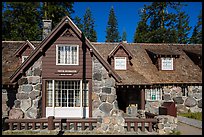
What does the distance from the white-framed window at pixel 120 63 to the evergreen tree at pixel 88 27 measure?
3634 cm

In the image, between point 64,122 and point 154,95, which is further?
point 154,95


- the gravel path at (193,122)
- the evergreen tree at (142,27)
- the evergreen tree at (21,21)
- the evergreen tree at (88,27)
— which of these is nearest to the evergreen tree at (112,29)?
the evergreen tree at (88,27)

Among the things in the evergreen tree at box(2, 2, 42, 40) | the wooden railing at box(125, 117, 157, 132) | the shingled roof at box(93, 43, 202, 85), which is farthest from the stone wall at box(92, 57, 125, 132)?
the evergreen tree at box(2, 2, 42, 40)

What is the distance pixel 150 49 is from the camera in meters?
22.1

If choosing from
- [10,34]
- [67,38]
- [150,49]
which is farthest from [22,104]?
[10,34]

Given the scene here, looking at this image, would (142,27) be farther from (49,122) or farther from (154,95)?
(49,122)

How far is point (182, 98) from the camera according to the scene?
19.0 meters

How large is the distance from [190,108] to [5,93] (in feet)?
49.1

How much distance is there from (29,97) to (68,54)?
12.9ft

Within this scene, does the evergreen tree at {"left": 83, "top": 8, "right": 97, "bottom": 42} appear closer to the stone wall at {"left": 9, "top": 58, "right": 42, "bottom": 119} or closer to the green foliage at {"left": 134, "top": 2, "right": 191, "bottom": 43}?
the green foliage at {"left": 134, "top": 2, "right": 191, "bottom": 43}

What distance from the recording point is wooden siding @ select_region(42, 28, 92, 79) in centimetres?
1505

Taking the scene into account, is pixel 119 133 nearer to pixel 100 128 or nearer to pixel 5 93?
pixel 100 128

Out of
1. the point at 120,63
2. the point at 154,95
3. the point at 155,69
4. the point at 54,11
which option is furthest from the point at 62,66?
the point at 54,11

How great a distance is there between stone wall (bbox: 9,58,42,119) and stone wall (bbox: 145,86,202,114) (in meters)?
9.16
